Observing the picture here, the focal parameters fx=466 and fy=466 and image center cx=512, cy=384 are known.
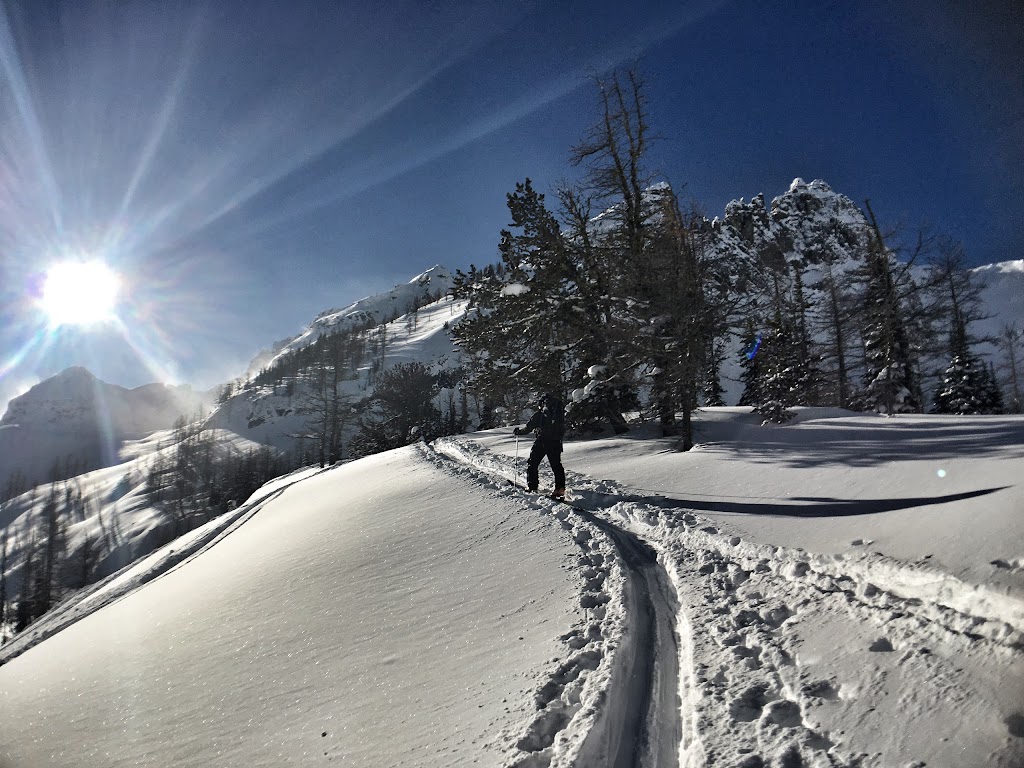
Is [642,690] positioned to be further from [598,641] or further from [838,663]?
[838,663]

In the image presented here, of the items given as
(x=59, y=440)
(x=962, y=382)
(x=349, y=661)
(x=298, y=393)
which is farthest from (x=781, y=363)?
(x=59, y=440)

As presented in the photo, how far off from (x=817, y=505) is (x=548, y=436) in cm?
404

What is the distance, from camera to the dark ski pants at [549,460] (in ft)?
25.5

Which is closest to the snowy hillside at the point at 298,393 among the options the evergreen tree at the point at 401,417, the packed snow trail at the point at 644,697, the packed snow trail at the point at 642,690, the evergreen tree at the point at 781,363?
the evergreen tree at the point at 401,417

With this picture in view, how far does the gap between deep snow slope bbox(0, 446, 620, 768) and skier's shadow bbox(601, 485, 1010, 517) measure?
155 cm

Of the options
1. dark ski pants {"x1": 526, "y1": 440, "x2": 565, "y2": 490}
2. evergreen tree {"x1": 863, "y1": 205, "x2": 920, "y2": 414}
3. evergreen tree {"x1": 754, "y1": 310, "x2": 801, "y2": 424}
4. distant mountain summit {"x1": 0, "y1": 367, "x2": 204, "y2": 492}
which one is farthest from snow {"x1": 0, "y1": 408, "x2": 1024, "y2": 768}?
distant mountain summit {"x1": 0, "y1": 367, "x2": 204, "y2": 492}

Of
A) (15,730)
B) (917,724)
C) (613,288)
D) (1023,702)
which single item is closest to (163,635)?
(15,730)

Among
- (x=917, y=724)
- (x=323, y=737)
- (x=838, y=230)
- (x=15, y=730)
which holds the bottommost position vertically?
(x=15, y=730)

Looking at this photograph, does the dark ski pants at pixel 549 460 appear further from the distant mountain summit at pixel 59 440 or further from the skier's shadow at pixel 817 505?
the distant mountain summit at pixel 59 440

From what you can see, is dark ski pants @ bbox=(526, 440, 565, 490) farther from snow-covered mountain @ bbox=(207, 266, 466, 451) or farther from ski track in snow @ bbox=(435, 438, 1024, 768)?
snow-covered mountain @ bbox=(207, 266, 466, 451)

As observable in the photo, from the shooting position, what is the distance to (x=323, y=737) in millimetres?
2561

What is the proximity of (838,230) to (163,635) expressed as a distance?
16202 cm

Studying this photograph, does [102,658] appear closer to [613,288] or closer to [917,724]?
[917,724]

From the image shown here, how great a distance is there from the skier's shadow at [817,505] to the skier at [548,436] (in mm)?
1946
